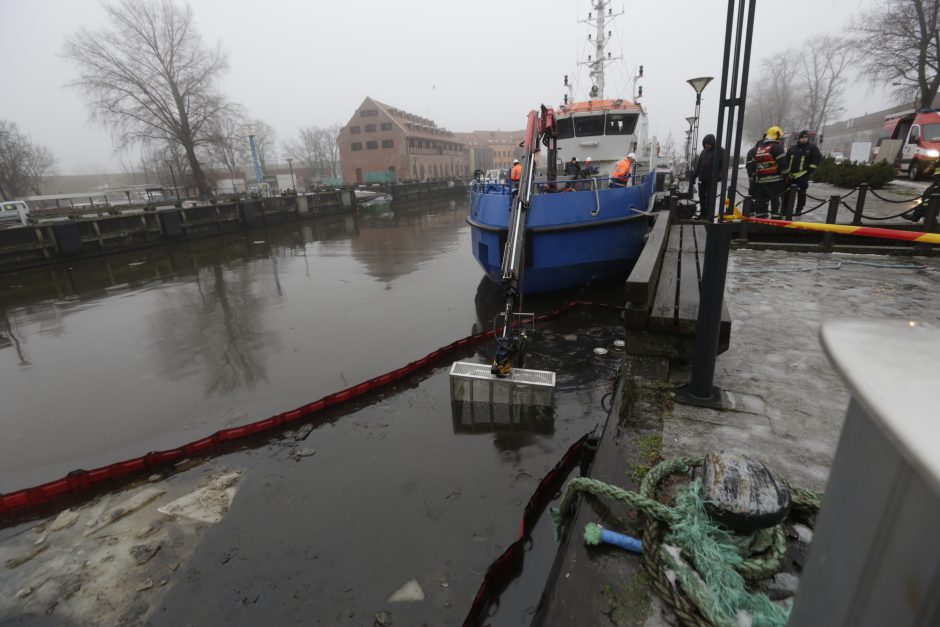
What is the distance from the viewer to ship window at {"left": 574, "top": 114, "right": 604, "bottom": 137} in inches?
457

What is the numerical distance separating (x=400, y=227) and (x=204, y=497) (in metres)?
19.4

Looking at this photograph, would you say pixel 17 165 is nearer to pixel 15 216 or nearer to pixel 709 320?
pixel 15 216

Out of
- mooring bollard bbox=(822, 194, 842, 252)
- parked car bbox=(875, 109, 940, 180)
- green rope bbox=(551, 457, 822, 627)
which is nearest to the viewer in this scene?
green rope bbox=(551, 457, 822, 627)

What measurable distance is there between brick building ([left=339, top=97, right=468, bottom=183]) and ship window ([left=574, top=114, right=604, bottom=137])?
143ft

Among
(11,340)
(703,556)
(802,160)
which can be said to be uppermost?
(802,160)

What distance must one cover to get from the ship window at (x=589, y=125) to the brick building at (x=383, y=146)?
143 ft

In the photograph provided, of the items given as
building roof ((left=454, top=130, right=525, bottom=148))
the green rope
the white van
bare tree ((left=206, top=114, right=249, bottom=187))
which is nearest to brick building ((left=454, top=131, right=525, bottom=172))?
building roof ((left=454, top=130, right=525, bottom=148))

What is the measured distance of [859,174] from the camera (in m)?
13.0

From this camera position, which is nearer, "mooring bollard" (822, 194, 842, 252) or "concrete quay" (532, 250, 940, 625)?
"concrete quay" (532, 250, 940, 625)

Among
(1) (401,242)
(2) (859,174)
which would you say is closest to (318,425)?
(1) (401,242)

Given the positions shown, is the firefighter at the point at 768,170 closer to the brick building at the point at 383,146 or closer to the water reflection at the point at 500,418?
the water reflection at the point at 500,418

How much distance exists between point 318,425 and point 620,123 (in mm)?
10827

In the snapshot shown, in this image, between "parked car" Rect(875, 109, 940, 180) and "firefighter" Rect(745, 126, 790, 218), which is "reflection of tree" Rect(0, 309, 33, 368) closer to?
"firefighter" Rect(745, 126, 790, 218)

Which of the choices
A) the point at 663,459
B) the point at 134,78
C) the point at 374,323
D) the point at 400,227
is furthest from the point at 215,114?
the point at 663,459
